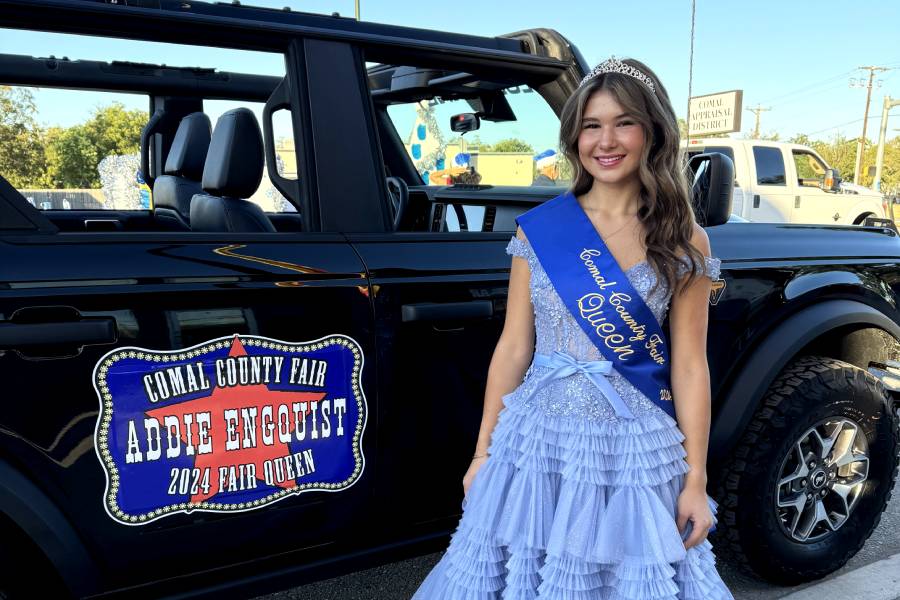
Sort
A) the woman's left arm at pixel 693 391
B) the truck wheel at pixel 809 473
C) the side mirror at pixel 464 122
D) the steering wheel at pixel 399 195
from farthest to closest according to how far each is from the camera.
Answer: the steering wheel at pixel 399 195
the side mirror at pixel 464 122
the truck wheel at pixel 809 473
the woman's left arm at pixel 693 391

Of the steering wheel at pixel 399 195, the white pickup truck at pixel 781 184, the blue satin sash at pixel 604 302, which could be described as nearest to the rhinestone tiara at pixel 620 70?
the blue satin sash at pixel 604 302

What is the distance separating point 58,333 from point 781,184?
1092 centimetres

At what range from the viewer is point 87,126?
2674 millimetres

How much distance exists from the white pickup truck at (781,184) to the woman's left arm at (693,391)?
881 cm

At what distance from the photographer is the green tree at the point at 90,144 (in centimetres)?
238

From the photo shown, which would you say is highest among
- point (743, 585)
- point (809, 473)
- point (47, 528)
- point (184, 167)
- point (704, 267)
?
point (184, 167)

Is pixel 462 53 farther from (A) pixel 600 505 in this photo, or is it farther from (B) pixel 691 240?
(A) pixel 600 505

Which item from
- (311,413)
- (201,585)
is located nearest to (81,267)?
(311,413)

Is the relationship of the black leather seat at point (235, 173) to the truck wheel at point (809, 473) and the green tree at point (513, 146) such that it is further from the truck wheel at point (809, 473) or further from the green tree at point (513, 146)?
the truck wheel at point (809, 473)

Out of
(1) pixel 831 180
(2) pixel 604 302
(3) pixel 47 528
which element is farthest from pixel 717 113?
(3) pixel 47 528

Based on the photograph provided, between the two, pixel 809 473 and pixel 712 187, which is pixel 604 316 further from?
pixel 809 473

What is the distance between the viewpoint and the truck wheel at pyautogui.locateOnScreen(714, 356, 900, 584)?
2.29 m

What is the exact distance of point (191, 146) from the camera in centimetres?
291

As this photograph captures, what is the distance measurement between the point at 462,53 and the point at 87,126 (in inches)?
62.5
